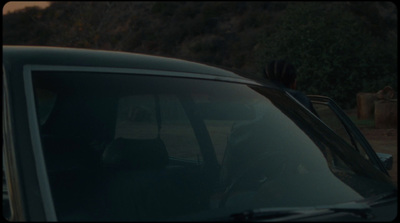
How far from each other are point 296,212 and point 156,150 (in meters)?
0.70

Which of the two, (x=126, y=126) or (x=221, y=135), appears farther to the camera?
(x=221, y=135)

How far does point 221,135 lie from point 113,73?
0.99 meters

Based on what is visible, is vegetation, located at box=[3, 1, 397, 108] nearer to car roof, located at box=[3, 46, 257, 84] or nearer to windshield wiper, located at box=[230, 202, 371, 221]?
car roof, located at box=[3, 46, 257, 84]

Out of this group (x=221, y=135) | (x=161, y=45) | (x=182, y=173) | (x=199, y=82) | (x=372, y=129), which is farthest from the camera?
(x=161, y=45)

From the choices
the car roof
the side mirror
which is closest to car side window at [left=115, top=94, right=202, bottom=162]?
the car roof

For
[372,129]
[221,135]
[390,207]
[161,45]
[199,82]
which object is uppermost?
[161,45]

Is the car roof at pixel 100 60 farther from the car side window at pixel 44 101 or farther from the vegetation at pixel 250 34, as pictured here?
the vegetation at pixel 250 34

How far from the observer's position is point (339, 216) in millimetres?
1757

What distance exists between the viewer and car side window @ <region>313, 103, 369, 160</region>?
295 cm

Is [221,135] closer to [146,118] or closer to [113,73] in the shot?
[146,118]

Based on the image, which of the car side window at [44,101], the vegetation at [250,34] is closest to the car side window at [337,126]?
the vegetation at [250,34]

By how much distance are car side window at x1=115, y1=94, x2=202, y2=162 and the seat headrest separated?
0.10 m

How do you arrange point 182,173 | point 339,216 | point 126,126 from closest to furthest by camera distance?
point 339,216 < point 182,173 < point 126,126

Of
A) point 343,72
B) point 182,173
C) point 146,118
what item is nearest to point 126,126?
point 146,118
